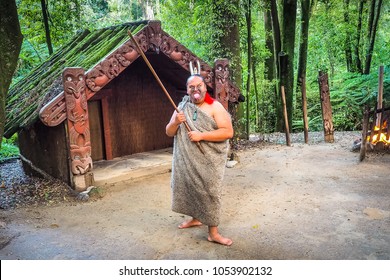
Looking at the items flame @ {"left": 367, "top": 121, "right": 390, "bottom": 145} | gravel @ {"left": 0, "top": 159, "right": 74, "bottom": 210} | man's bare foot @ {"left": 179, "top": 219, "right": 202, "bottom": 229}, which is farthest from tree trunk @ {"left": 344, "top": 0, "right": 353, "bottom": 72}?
man's bare foot @ {"left": 179, "top": 219, "right": 202, "bottom": 229}

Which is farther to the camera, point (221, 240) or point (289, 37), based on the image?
point (289, 37)

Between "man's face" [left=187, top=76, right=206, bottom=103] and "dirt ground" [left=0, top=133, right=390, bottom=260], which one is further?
"dirt ground" [left=0, top=133, right=390, bottom=260]

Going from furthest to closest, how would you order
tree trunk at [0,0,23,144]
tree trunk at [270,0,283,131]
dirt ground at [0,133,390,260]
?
1. tree trunk at [270,0,283,131]
2. tree trunk at [0,0,23,144]
3. dirt ground at [0,133,390,260]

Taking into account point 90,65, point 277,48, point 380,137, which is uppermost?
point 277,48

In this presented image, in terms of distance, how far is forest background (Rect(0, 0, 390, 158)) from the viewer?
10.6 metres

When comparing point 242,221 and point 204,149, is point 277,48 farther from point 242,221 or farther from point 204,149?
point 204,149

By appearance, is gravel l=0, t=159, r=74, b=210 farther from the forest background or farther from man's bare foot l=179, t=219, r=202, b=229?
man's bare foot l=179, t=219, r=202, b=229

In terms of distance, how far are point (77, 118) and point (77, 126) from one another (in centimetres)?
14

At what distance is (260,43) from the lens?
47.7 feet

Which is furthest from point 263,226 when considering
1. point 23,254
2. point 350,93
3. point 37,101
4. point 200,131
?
point 350,93

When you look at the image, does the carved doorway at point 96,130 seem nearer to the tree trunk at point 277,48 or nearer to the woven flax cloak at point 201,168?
the woven flax cloak at point 201,168

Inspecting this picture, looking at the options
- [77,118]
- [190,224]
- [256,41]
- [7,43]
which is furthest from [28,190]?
[256,41]

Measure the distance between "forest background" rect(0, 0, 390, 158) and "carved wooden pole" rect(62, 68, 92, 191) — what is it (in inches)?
37.0
